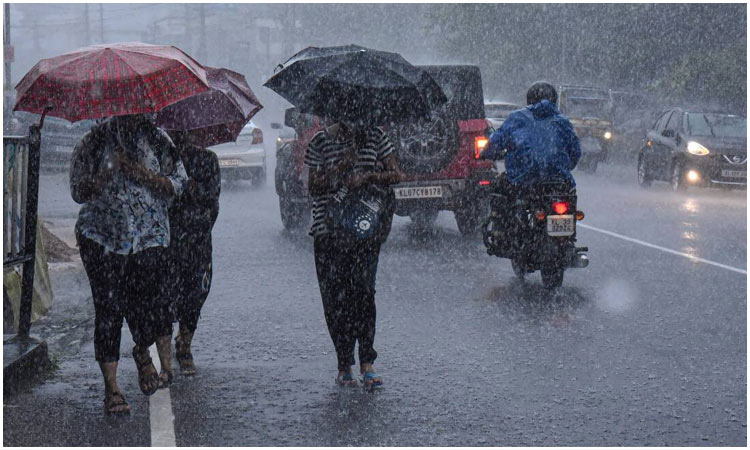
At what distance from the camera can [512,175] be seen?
8.89 m

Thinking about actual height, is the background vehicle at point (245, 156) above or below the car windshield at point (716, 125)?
below

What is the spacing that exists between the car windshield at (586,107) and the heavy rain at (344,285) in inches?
618

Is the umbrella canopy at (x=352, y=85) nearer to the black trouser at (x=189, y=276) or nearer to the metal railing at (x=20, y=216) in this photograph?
the black trouser at (x=189, y=276)

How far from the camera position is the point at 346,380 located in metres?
5.95

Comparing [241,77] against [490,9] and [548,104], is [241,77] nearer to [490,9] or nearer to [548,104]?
[548,104]

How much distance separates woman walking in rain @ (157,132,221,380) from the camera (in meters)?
6.07

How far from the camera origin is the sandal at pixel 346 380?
5.94 metres

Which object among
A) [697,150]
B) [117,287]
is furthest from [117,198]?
[697,150]

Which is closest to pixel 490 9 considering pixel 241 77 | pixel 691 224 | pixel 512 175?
pixel 691 224

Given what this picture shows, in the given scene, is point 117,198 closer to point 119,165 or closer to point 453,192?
point 119,165

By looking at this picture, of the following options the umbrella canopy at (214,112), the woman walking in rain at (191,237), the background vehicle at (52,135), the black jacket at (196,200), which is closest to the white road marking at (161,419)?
the woman walking in rain at (191,237)

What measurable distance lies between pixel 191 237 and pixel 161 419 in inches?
49.5

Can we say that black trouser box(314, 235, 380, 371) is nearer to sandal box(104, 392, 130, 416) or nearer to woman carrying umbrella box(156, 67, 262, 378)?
woman carrying umbrella box(156, 67, 262, 378)

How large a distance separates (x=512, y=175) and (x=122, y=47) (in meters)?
4.36
